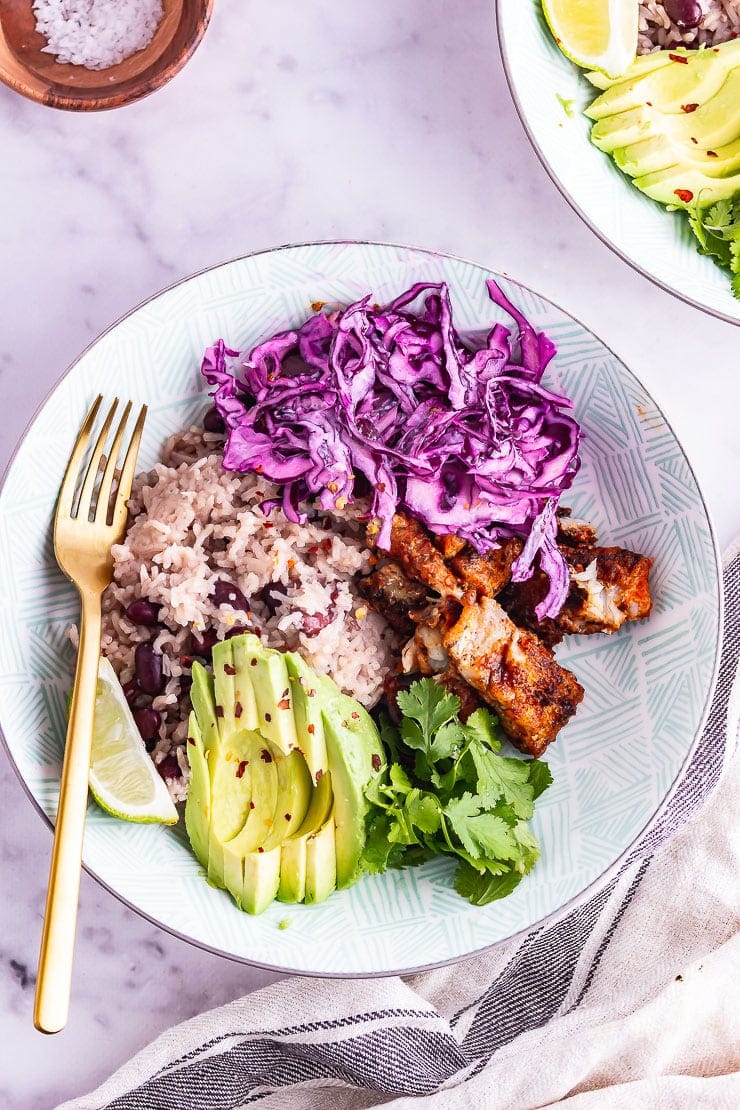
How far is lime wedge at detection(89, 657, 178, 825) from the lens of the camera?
8.70 ft

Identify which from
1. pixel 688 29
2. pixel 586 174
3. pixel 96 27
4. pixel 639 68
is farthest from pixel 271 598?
pixel 688 29

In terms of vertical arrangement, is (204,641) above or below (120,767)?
above

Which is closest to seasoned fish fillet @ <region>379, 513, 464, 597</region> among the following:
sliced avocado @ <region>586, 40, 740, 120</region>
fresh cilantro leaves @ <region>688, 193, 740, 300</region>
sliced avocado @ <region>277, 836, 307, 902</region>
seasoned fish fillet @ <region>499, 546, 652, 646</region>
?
seasoned fish fillet @ <region>499, 546, 652, 646</region>

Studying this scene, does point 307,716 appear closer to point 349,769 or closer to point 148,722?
point 349,769

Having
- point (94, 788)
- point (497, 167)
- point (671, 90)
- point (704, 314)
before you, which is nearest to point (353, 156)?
point (497, 167)

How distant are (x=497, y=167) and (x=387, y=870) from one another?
7.04 feet

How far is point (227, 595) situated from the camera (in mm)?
2725

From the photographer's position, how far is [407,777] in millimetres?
2766

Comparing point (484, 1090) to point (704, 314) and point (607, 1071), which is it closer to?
point (607, 1071)

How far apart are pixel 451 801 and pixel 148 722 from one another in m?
0.83

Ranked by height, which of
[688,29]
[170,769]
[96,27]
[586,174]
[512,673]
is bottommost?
[170,769]

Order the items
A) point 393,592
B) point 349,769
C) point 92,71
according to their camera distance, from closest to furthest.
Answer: point 349,769 → point 393,592 → point 92,71

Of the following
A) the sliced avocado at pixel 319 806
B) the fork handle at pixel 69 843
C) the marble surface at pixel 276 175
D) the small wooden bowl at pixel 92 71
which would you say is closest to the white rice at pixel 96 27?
the small wooden bowl at pixel 92 71

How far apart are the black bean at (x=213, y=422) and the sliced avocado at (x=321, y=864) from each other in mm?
1133
